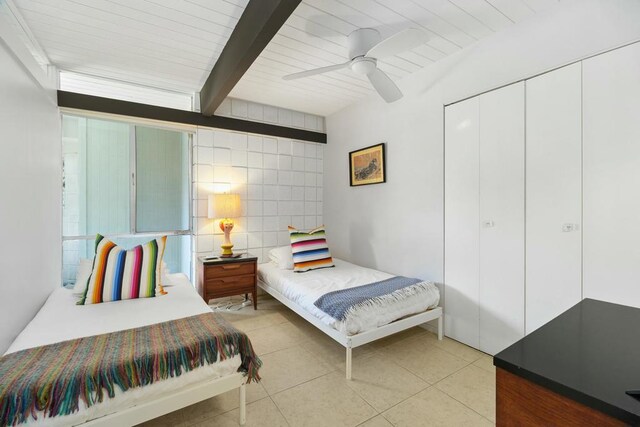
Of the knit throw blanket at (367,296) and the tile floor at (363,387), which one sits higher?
the knit throw blanket at (367,296)

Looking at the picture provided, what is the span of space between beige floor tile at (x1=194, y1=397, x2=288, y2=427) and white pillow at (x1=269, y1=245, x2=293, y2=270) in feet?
5.53

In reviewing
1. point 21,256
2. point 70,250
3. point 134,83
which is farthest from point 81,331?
point 134,83

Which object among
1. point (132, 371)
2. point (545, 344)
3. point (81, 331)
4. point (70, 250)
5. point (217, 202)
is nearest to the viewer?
point (545, 344)

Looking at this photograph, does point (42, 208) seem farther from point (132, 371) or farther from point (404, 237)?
point (404, 237)

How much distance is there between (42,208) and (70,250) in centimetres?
97

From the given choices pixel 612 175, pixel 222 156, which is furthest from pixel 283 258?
pixel 612 175

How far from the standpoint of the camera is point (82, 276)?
231cm

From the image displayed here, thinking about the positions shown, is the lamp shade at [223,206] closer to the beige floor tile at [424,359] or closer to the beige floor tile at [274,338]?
the beige floor tile at [274,338]

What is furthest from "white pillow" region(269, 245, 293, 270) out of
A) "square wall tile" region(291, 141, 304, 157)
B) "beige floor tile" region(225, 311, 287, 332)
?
"square wall tile" region(291, 141, 304, 157)

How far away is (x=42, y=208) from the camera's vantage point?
2.26 meters

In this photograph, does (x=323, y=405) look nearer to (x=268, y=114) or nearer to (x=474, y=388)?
(x=474, y=388)

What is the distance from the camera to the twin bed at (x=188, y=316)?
4.33ft

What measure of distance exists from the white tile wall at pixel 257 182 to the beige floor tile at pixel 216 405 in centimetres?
190

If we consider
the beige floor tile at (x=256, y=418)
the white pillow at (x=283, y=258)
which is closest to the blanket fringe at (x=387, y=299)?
the beige floor tile at (x=256, y=418)
